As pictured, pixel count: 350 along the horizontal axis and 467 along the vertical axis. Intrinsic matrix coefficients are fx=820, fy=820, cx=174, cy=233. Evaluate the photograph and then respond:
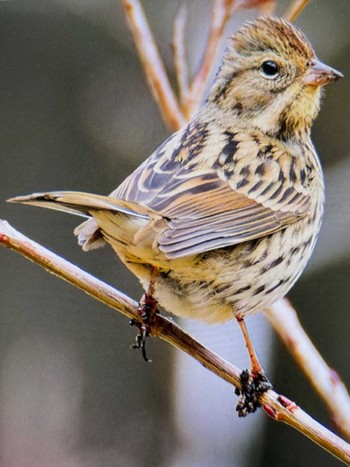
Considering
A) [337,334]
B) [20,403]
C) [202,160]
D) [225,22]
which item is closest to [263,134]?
[202,160]

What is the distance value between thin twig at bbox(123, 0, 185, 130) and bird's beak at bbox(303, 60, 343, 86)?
35cm

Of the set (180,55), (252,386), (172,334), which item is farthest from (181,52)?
(252,386)

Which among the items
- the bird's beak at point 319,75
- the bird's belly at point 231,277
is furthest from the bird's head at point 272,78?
the bird's belly at point 231,277

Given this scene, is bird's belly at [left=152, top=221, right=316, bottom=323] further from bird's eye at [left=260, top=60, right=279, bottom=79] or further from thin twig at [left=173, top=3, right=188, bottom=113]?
thin twig at [left=173, top=3, right=188, bottom=113]

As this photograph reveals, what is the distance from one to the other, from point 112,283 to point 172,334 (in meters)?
0.27

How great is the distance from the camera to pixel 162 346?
→ 187 cm

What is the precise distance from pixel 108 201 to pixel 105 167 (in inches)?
21.6

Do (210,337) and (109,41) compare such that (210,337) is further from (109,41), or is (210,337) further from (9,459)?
(109,41)

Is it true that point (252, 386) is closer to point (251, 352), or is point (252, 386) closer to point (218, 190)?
point (251, 352)

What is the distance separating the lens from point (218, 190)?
5.34 ft

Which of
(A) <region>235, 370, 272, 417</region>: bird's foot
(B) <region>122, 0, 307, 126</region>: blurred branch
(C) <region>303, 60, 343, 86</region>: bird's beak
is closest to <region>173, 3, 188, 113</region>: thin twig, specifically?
(B) <region>122, 0, 307, 126</region>: blurred branch

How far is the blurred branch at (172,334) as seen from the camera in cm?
146

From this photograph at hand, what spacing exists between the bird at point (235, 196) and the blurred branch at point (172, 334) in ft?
0.16

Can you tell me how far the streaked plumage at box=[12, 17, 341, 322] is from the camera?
1479 mm
